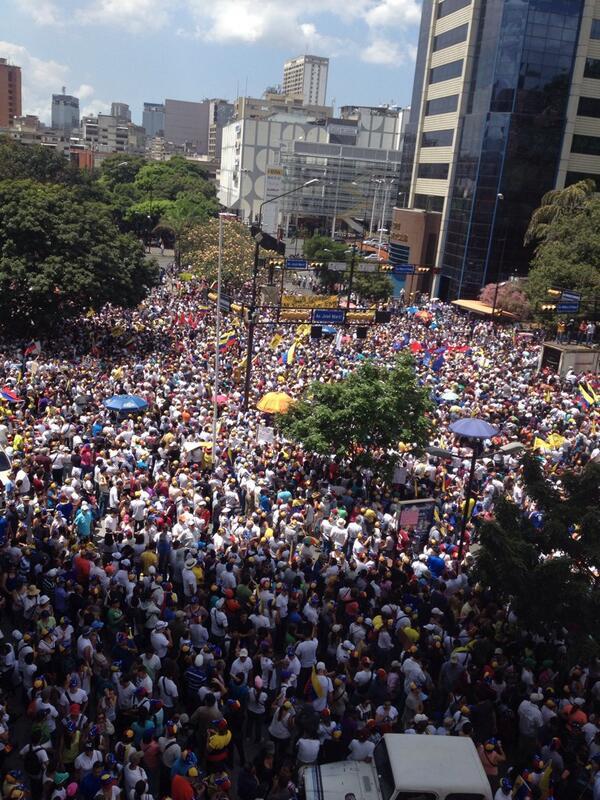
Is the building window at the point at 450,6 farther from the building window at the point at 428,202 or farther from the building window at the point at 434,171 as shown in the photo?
the building window at the point at 428,202

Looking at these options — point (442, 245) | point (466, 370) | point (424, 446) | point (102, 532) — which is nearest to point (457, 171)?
point (442, 245)

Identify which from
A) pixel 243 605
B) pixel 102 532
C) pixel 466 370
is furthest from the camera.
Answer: pixel 466 370

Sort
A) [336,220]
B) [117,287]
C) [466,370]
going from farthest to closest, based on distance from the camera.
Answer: [336,220], [117,287], [466,370]

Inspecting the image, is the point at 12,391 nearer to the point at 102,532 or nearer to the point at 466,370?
the point at 102,532

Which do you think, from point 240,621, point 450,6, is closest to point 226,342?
point 240,621

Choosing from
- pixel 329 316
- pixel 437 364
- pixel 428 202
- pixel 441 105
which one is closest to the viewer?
Result: pixel 329 316

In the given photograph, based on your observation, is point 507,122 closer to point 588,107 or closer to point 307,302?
point 588,107

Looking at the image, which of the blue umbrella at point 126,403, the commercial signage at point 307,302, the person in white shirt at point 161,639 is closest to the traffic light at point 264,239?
the commercial signage at point 307,302
